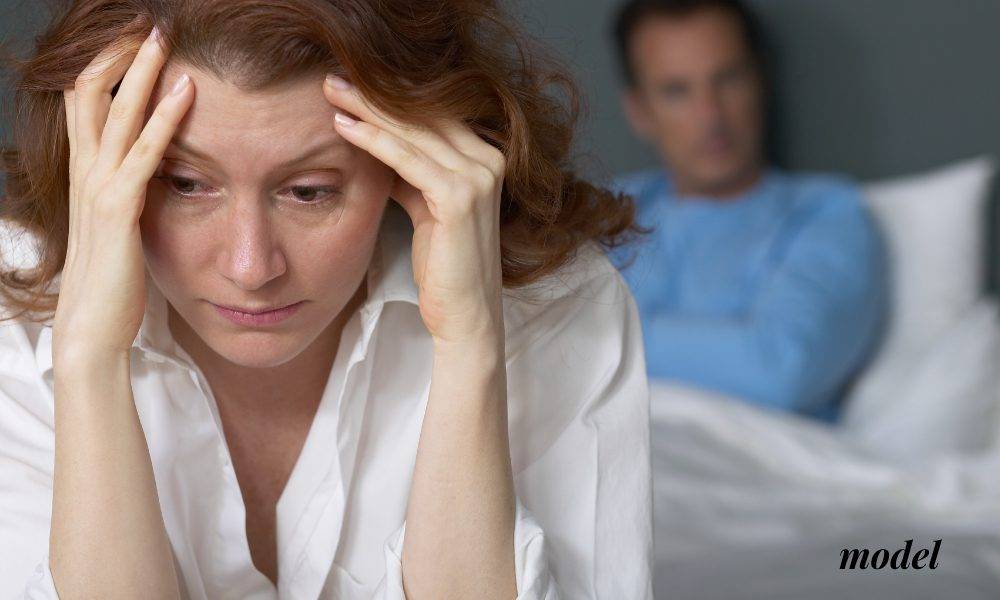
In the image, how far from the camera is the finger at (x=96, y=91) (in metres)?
1.06

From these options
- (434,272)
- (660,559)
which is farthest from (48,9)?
(660,559)

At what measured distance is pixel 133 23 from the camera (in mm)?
1057

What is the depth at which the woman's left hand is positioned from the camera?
3.54 feet

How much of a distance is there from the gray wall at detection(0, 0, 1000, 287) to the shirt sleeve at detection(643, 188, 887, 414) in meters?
0.43

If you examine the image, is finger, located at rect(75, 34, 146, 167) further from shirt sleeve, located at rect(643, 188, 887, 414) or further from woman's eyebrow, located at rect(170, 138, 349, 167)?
shirt sleeve, located at rect(643, 188, 887, 414)

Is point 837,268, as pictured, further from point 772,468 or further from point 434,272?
point 434,272

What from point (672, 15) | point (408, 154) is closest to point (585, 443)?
point (408, 154)

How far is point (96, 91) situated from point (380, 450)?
0.48 m

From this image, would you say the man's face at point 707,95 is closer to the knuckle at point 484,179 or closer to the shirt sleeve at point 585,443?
the shirt sleeve at point 585,443

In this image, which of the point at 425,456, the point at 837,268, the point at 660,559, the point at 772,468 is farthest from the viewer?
the point at 837,268

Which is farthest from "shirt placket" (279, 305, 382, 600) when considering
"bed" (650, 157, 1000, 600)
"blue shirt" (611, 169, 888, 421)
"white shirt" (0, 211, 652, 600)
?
"blue shirt" (611, 169, 888, 421)

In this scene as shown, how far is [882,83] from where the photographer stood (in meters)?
3.05

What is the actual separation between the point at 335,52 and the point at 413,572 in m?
0.50

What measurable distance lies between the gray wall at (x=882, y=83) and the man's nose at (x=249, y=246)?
196 cm
